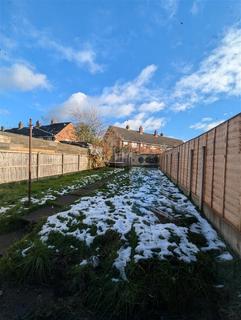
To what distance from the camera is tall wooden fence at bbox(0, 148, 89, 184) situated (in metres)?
11.1

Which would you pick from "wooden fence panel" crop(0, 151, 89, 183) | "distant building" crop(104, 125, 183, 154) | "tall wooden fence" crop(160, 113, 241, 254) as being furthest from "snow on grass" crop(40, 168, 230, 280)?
"distant building" crop(104, 125, 183, 154)

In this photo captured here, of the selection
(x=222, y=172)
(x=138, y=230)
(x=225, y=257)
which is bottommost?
(x=225, y=257)

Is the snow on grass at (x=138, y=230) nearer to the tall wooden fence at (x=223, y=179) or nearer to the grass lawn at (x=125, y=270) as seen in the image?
the grass lawn at (x=125, y=270)

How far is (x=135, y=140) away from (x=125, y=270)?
47.1m

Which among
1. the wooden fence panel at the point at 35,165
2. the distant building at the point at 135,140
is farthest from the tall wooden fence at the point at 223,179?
the distant building at the point at 135,140

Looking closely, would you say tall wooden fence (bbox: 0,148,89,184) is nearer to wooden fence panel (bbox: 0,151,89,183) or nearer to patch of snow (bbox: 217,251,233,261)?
wooden fence panel (bbox: 0,151,89,183)

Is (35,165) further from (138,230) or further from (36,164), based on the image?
(138,230)

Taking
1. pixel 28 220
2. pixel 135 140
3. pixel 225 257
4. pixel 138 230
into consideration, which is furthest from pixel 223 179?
pixel 135 140

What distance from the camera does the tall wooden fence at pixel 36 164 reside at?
436 inches

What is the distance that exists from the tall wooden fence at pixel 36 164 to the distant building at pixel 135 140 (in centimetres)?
1934

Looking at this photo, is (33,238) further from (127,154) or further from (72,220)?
(127,154)

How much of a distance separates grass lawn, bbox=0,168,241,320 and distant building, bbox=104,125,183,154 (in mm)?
33647

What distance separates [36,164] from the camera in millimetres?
13680

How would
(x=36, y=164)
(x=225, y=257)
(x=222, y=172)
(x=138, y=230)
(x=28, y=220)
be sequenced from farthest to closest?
(x=36, y=164) < (x=28, y=220) < (x=222, y=172) < (x=138, y=230) < (x=225, y=257)
